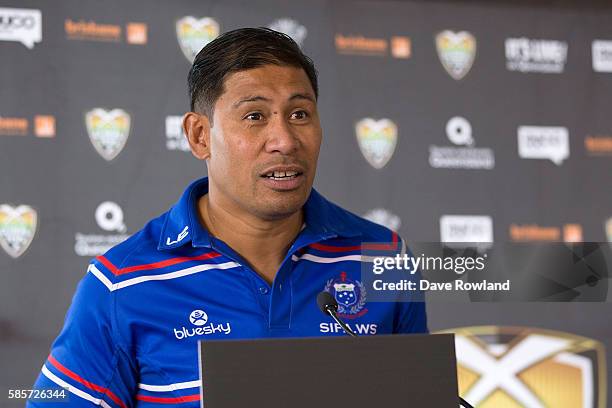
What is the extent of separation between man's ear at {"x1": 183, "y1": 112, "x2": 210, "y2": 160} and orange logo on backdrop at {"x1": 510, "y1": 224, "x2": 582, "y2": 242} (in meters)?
2.46

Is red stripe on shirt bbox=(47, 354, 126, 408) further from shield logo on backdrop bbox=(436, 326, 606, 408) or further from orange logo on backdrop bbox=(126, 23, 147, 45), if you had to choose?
orange logo on backdrop bbox=(126, 23, 147, 45)

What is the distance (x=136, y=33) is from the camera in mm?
3756

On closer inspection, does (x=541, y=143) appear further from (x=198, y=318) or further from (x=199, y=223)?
(x=198, y=318)

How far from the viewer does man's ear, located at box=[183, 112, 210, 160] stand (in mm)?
1774

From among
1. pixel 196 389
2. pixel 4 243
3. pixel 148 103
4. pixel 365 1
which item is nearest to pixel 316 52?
pixel 365 1

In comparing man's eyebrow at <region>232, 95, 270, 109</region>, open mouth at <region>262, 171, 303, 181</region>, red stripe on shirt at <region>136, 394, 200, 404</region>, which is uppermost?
man's eyebrow at <region>232, 95, 270, 109</region>

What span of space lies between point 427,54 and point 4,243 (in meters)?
2.02

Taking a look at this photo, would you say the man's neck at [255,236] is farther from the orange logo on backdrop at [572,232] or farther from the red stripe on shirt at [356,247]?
the orange logo on backdrop at [572,232]

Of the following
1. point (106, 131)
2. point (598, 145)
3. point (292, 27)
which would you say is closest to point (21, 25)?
point (106, 131)

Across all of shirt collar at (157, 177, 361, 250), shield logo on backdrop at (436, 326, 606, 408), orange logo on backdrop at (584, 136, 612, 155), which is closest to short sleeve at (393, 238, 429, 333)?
shirt collar at (157, 177, 361, 250)

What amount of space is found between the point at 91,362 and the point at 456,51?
286cm

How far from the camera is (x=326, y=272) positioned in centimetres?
175

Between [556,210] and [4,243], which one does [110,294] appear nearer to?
[4,243]

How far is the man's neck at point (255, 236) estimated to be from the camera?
5.62 ft
